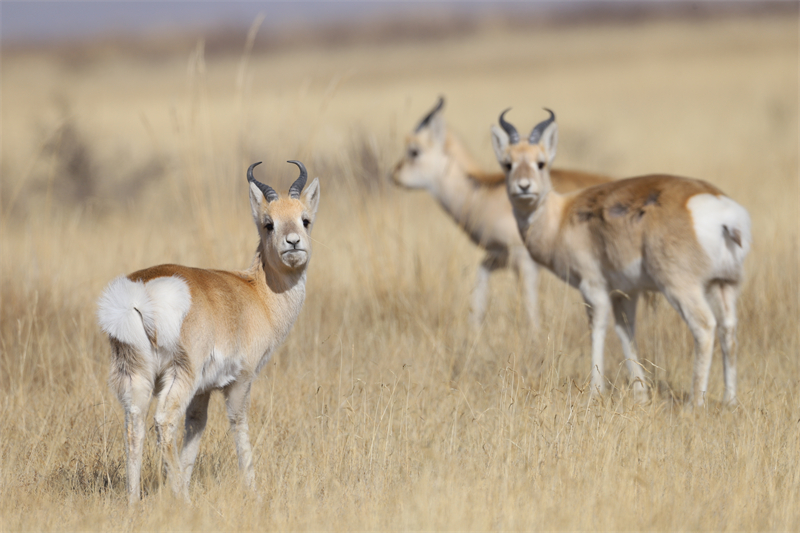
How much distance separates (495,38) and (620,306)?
67918 mm

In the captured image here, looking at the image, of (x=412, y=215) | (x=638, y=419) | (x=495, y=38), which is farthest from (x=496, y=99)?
(x=495, y=38)

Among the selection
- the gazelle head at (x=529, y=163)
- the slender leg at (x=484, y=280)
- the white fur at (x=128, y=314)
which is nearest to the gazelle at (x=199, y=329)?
the white fur at (x=128, y=314)

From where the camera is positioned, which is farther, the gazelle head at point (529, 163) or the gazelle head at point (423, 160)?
the gazelle head at point (423, 160)

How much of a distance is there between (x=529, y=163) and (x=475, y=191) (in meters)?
2.55

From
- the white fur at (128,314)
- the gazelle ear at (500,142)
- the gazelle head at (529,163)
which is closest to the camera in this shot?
the white fur at (128,314)

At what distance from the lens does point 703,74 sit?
35688 mm

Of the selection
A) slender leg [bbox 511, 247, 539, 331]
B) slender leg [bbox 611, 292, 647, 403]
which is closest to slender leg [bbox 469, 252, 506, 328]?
slender leg [bbox 511, 247, 539, 331]

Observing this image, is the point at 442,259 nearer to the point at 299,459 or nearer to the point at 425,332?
the point at 425,332

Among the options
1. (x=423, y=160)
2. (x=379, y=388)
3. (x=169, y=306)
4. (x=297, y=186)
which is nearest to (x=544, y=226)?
(x=379, y=388)

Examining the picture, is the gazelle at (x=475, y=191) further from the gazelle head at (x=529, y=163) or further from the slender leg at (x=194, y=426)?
the slender leg at (x=194, y=426)

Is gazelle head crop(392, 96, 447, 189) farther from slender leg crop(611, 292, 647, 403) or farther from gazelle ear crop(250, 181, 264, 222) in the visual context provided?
gazelle ear crop(250, 181, 264, 222)

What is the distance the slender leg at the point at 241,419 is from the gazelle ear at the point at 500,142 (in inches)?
141

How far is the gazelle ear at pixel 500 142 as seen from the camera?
7021 millimetres

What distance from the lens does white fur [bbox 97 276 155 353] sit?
3.61 m
